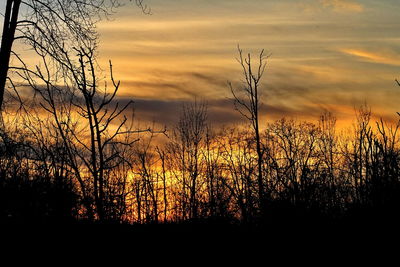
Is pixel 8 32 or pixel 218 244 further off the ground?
pixel 8 32

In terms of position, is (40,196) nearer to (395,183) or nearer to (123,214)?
(123,214)

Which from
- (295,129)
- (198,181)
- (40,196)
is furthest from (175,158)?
(40,196)

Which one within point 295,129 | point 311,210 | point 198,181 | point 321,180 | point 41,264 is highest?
point 295,129

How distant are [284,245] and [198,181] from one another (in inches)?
1292

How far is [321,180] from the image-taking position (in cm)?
1270

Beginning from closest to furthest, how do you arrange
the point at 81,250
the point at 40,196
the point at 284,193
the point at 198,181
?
the point at 81,250, the point at 284,193, the point at 40,196, the point at 198,181

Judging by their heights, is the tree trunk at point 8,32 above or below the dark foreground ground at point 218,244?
above

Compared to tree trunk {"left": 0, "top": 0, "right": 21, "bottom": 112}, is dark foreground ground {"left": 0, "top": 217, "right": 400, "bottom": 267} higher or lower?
lower

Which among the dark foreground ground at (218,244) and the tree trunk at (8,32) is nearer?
the dark foreground ground at (218,244)

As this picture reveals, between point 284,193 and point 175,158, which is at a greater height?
point 175,158

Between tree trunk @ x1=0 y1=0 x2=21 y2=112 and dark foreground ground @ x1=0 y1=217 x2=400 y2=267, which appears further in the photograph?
tree trunk @ x1=0 y1=0 x2=21 y2=112

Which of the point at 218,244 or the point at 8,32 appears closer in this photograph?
the point at 218,244

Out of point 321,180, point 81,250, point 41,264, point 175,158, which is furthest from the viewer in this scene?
point 175,158

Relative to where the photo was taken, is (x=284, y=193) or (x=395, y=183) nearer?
(x=395, y=183)
